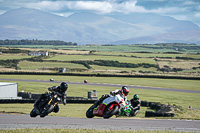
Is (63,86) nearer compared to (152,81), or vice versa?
(63,86)

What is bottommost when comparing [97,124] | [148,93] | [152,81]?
[148,93]

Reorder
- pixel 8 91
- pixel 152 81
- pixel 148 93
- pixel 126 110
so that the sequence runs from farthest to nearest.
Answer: pixel 152 81
pixel 148 93
pixel 8 91
pixel 126 110

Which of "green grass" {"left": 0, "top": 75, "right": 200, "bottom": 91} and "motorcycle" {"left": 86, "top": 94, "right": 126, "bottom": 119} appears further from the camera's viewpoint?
"green grass" {"left": 0, "top": 75, "right": 200, "bottom": 91}

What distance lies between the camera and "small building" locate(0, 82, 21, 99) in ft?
194

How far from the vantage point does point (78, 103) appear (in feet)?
184

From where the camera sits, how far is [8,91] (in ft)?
201

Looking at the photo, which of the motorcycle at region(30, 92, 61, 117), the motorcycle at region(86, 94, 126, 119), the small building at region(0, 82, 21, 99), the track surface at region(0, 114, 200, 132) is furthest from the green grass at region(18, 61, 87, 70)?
the motorcycle at region(86, 94, 126, 119)

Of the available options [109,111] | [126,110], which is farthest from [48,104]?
[126,110]

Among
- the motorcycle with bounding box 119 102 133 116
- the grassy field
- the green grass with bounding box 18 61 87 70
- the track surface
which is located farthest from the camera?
the green grass with bounding box 18 61 87 70

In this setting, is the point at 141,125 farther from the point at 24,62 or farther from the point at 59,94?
the point at 24,62

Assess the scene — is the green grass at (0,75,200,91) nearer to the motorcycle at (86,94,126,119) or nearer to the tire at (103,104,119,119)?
the motorcycle at (86,94,126,119)

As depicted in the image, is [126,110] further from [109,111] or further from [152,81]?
[152,81]

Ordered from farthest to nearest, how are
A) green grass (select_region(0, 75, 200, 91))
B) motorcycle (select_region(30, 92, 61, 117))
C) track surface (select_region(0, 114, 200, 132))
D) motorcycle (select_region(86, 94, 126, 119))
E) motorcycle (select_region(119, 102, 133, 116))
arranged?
green grass (select_region(0, 75, 200, 91)), track surface (select_region(0, 114, 200, 132)), motorcycle (select_region(30, 92, 61, 117)), motorcycle (select_region(119, 102, 133, 116)), motorcycle (select_region(86, 94, 126, 119))

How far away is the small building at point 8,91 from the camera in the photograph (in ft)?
194
